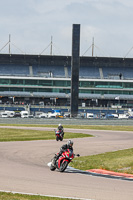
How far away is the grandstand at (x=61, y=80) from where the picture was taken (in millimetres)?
125125

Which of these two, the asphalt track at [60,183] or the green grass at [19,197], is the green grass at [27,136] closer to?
the asphalt track at [60,183]

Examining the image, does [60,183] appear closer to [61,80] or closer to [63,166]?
[63,166]

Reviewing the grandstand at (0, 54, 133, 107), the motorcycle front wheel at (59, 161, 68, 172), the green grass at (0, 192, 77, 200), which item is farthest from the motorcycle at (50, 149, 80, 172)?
the grandstand at (0, 54, 133, 107)

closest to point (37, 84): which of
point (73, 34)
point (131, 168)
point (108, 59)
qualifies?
point (108, 59)

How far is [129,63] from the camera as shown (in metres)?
131

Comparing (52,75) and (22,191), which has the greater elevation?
(52,75)

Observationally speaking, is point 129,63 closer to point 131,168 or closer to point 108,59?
point 108,59

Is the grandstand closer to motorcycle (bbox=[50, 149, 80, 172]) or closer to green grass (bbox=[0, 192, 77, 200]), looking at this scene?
motorcycle (bbox=[50, 149, 80, 172])

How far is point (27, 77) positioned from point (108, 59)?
24406 millimetres

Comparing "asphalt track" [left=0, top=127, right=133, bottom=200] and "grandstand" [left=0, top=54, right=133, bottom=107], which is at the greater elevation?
"grandstand" [left=0, top=54, right=133, bottom=107]

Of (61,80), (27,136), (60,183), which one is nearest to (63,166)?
(60,183)

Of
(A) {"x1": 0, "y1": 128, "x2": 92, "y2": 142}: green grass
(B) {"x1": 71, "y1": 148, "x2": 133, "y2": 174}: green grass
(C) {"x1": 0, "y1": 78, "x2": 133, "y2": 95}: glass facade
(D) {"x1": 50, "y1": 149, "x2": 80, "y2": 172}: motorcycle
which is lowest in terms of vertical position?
(B) {"x1": 71, "y1": 148, "x2": 133, "y2": 174}: green grass

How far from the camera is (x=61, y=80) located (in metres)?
126

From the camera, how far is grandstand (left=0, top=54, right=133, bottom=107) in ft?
411
